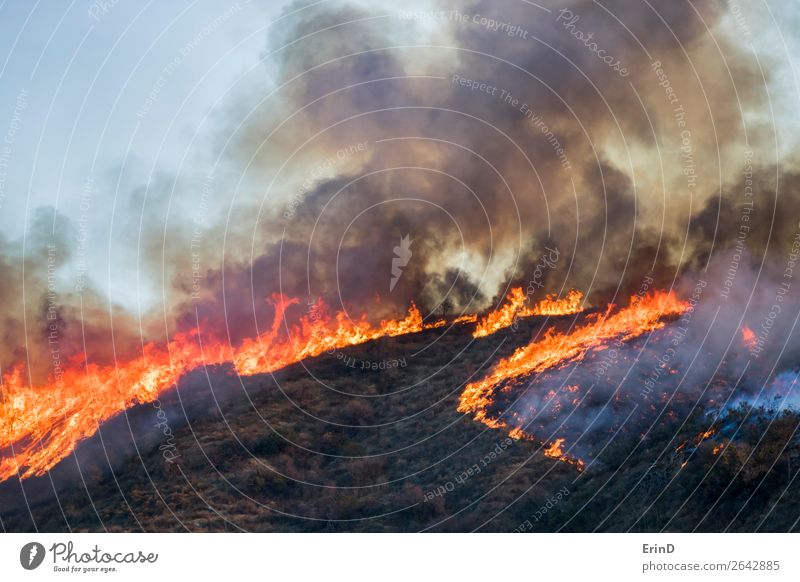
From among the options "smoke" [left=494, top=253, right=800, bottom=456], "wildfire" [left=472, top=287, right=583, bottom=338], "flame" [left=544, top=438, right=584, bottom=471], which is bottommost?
"flame" [left=544, top=438, right=584, bottom=471]

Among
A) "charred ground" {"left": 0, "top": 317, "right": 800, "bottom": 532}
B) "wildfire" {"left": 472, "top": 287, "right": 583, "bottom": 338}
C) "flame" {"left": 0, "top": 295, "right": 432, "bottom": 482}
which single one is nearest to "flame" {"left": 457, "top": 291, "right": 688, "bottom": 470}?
"charred ground" {"left": 0, "top": 317, "right": 800, "bottom": 532}

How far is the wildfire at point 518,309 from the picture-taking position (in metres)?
60.5

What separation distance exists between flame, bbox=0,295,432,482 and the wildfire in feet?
35.4

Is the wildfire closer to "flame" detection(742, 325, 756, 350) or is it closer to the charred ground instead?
the charred ground

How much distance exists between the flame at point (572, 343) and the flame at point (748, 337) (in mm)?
4678

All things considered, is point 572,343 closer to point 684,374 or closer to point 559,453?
point 684,374

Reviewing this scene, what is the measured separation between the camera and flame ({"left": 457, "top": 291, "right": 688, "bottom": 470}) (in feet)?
178

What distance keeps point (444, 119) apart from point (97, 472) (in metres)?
35.2

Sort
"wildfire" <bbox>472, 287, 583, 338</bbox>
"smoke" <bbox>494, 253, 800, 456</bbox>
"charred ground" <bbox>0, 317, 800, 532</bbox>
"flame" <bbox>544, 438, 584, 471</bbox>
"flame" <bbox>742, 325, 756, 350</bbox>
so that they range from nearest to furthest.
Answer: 1. "charred ground" <bbox>0, 317, 800, 532</bbox>
2. "flame" <bbox>544, 438, 584, 471</bbox>
3. "smoke" <bbox>494, 253, 800, 456</bbox>
4. "flame" <bbox>742, 325, 756, 350</bbox>
5. "wildfire" <bbox>472, 287, 583, 338</bbox>

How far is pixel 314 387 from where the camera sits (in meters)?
58.8

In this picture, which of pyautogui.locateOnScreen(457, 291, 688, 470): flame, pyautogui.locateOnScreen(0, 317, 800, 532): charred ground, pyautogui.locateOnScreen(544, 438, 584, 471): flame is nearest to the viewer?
pyautogui.locateOnScreen(0, 317, 800, 532): charred ground

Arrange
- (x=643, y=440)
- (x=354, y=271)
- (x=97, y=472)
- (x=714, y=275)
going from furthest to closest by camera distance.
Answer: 1. (x=354, y=271)
2. (x=714, y=275)
3. (x=97, y=472)
4. (x=643, y=440)

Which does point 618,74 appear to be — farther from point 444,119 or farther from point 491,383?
point 491,383

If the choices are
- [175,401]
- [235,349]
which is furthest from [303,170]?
[175,401]
